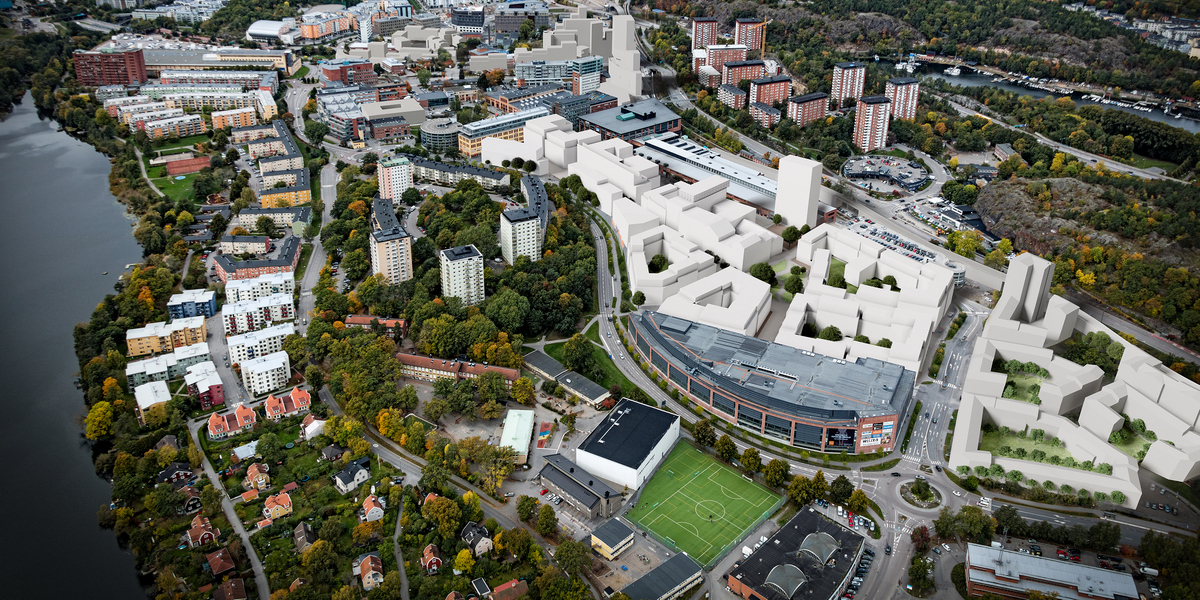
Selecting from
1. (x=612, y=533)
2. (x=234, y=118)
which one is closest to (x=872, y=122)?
(x=612, y=533)

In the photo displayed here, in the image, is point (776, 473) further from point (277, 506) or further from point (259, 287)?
point (259, 287)

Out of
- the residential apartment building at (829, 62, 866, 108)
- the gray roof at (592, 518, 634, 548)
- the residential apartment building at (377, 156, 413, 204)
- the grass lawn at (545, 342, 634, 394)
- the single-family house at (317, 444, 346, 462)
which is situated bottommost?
the gray roof at (592, 518, 634, 548)

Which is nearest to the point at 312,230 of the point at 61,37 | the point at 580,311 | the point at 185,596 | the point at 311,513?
the point at 580,311

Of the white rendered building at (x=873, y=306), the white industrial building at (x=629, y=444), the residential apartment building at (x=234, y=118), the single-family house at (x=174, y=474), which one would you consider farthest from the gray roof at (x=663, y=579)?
the residential apartment building at (x=234, y=118)

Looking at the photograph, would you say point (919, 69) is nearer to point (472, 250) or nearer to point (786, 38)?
point (786, 38)

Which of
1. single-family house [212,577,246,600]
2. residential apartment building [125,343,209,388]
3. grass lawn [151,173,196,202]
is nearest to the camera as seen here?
single-family house [212,577,246,600]

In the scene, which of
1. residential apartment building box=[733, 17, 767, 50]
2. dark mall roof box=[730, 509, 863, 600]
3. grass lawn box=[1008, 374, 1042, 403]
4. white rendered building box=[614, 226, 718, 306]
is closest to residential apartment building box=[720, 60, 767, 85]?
residential apartment building box=[733, 17, 767, 50]

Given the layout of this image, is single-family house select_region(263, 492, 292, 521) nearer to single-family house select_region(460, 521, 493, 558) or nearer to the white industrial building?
single-family house select_region(460, 521, 493, 558)
